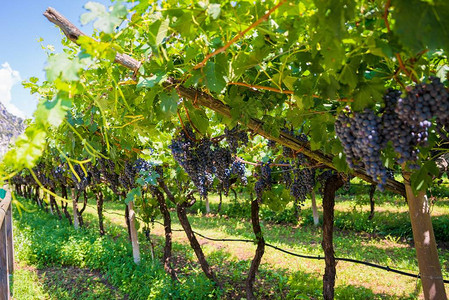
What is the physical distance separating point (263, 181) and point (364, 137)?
9.06 feet

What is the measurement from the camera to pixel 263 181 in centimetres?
375

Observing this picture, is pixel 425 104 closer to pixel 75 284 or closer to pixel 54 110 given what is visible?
pixel 54 110

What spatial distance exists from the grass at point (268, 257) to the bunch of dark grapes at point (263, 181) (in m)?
1.19

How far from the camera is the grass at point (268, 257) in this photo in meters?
4.95

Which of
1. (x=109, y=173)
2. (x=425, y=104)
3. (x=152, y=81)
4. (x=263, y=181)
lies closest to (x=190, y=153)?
(x=263, y=181)

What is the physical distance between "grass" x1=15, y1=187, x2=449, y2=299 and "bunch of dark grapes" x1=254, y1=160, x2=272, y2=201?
1187 mm

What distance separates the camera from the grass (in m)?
4.95

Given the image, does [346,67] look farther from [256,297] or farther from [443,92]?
[256,297]

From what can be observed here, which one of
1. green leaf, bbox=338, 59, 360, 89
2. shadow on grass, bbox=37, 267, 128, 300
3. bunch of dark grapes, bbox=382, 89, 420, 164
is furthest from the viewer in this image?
shadow on grass, bbox=37, 267, 128, 300

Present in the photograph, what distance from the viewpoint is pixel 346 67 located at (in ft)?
3.55

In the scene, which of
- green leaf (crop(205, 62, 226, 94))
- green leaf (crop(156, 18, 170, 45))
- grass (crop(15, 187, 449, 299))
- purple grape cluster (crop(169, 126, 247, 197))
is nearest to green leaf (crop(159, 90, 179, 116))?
green leaf (crop(205, 62, 226, 94))

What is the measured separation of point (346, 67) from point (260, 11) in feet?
1.20

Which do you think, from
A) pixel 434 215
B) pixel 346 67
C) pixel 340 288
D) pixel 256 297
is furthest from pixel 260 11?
pixel 434 215

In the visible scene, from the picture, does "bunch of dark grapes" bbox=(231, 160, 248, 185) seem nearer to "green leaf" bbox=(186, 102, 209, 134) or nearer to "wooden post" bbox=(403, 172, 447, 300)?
"green leaf" bbox=(186, 102, 209, 134)
